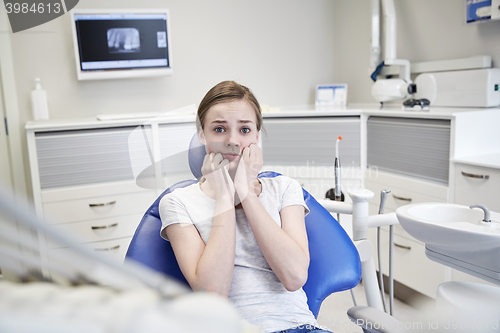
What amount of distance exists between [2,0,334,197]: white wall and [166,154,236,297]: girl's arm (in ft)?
5.44

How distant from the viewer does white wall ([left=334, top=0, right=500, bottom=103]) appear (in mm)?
2152

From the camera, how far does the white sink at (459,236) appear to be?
2.80ft

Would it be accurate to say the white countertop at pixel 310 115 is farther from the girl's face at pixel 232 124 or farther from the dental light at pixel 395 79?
the girl's face at pixel 232 124

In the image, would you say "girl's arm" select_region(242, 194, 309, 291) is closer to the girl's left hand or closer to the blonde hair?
the girl's left hand

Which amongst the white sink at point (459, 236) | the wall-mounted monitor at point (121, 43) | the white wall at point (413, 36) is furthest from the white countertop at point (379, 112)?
the white sink at point (459, 236)

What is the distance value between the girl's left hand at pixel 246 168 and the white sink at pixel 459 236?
445 mm

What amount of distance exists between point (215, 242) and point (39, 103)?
6.80 feet

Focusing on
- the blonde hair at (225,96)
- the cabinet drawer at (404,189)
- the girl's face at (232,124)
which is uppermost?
the blonde hair at (225,96)

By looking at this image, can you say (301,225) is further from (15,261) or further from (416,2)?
(416,2)

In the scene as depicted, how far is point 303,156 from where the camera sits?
2.52 meters

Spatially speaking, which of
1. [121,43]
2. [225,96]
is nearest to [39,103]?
[121,43]

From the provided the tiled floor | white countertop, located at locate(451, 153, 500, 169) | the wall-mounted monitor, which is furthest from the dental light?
the wall-mounted monitor

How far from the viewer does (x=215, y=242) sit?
2.59 feet

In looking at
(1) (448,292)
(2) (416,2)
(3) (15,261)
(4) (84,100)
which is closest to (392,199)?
(2) (416,2)
